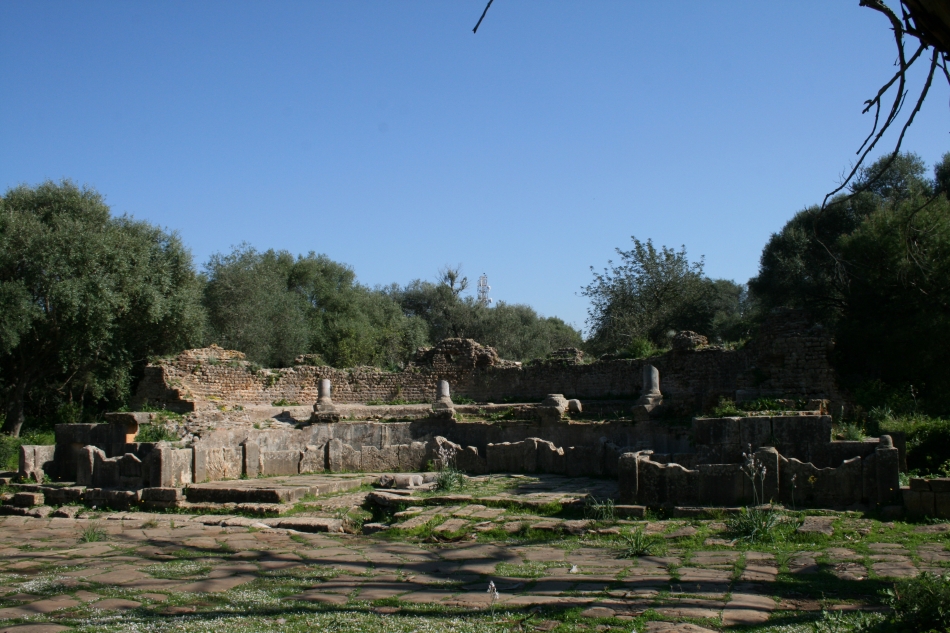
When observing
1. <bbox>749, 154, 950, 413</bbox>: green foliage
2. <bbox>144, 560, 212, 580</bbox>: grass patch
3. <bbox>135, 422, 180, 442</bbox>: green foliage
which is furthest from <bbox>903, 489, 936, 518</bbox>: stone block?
<bbox>135, 422, 180, 442</bbox>: green foliage

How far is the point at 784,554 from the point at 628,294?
972 inches

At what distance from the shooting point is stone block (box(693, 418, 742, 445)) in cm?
1024

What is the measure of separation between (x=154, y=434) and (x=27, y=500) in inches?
123

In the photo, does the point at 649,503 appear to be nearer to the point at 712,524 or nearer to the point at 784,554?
the point at 712,524

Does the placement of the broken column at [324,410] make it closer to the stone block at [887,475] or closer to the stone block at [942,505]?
the stone block at [887,475]

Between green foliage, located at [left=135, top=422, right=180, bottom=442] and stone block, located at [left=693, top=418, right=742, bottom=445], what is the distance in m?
10.1

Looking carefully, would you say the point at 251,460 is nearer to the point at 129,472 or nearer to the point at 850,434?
the point at 129,472

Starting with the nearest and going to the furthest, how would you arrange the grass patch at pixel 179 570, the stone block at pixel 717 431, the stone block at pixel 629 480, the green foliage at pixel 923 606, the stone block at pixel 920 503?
the green foliage at pixel 923 606, the grass patch at pixel 179 570, the stone block at pixel 920 503, the stone block at pixel 629 480, the stone block at pixel 717 431

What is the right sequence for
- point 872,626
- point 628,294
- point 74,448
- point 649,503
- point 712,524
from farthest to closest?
point 628,294, point 74,448, point 649,503, point 712,524, point 872,626

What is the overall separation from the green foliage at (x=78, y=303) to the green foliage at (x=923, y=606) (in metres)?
20.8

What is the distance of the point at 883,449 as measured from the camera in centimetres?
883

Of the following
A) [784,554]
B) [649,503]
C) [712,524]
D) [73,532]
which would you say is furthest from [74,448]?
[784,554]


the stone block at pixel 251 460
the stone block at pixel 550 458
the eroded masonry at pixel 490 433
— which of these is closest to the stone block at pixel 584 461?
the eroded masonry at pixel 490 433

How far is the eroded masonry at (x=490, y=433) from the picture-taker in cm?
948
